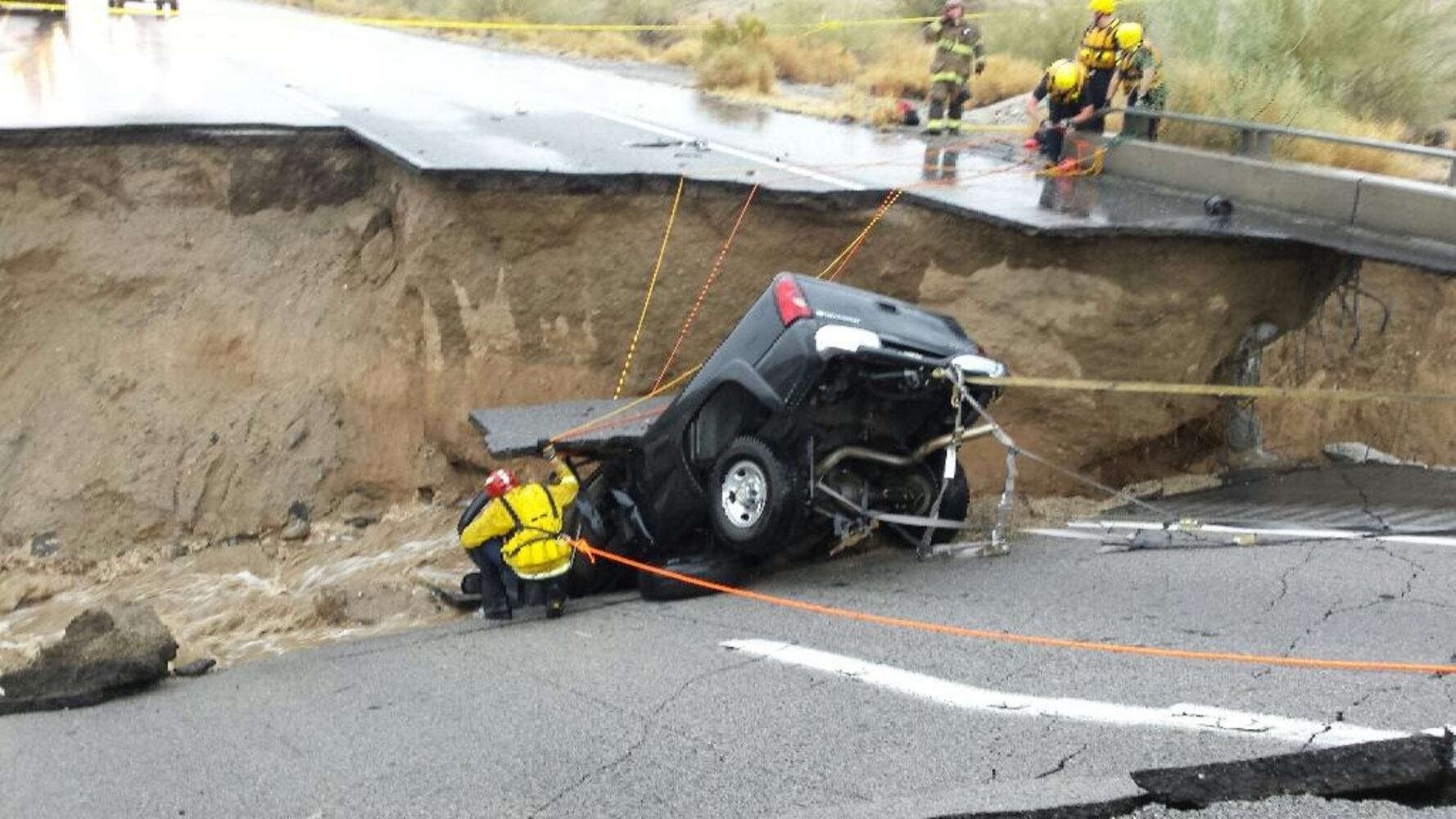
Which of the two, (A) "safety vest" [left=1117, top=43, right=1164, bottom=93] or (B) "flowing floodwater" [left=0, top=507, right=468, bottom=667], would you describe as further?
(A) "safety vest" [left=1117, top=43, right=1164, bottom=93]

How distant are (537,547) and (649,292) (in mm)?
4646

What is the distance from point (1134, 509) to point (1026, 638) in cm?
412

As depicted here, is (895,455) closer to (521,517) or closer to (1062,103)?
(521,517)

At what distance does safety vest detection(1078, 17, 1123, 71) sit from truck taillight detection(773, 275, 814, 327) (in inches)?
301

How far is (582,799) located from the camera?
5352 mm

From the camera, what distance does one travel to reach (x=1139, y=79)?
49.7ft

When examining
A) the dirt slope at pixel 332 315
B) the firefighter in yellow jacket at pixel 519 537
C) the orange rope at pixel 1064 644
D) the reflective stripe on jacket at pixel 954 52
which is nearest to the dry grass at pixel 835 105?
the reflective stripe on jacket at pixel 954 52

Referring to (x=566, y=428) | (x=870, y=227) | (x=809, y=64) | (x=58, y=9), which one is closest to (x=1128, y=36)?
(x=870, y=227)

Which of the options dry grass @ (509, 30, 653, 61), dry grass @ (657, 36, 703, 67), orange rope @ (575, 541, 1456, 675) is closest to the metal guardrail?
orange rope @ (575, 541, 1456, 675)

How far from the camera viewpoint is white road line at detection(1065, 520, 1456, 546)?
28.2 feet

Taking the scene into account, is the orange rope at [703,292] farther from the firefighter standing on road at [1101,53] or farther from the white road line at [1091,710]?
the white road line at [1091,710]

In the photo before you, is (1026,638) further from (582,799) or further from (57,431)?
(57,431)

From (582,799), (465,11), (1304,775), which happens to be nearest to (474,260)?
(582,799)

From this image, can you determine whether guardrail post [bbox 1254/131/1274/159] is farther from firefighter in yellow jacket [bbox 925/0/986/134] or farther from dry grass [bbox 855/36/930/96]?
dry grass [bbox 855/36/930/96]
